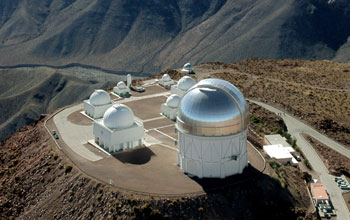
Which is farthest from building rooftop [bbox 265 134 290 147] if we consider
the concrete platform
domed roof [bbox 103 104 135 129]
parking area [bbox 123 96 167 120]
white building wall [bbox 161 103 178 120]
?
domed roof [bbox 103 104 135 129]

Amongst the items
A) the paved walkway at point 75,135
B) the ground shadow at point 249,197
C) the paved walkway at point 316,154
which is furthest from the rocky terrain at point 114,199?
the paved walkway at point 316,154

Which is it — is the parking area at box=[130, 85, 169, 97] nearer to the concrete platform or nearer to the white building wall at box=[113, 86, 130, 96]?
the white building wall at box=[113, 86, 130, 96]

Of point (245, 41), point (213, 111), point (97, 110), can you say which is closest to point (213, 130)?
point (213, 111)

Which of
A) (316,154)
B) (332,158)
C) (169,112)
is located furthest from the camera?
(169,112)

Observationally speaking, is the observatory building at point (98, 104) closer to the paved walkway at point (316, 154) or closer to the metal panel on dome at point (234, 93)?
the metal panel on dome at point (234, 93)

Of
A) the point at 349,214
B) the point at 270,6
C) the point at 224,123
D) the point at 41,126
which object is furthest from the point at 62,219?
the point at 270,6

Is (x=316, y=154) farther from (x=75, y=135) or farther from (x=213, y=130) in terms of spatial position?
(x=75, y=135)
